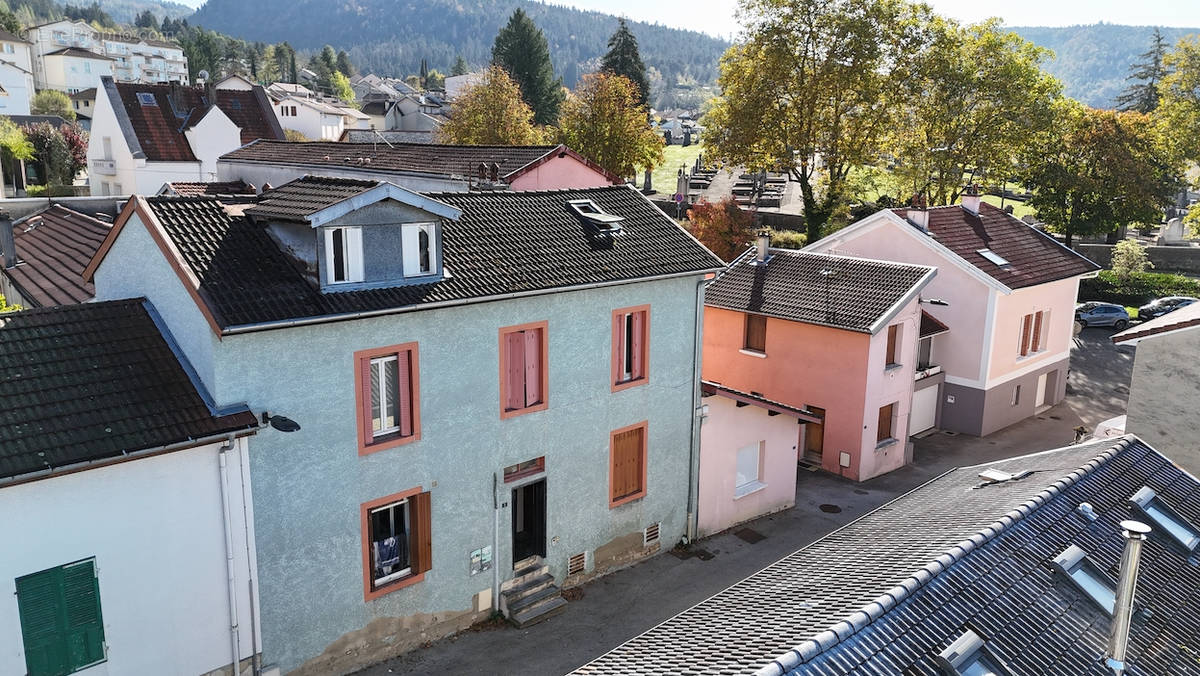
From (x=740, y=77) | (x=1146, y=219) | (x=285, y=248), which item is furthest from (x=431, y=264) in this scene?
(x=1146, y=219)

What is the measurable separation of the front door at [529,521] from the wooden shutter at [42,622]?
8.03 m

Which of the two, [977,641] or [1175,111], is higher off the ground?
[1175,111]

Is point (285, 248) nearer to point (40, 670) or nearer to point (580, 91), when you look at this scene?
point (40, 670)

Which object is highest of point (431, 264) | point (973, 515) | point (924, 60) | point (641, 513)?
point (924, 60)

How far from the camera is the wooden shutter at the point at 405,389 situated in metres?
15.0

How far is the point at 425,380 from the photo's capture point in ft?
50.0

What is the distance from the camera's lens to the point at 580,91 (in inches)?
2221

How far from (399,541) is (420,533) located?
42cm

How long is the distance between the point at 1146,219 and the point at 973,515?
49885 mm

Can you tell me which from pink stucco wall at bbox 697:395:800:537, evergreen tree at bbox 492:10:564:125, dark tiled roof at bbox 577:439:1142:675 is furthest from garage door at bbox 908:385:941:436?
evergreen tree at bbox 492:10:564:125

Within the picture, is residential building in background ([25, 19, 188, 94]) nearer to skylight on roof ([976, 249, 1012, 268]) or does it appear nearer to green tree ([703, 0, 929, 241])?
green tree ([703, 0, 929, 241])

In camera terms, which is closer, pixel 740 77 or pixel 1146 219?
pixel 740 77

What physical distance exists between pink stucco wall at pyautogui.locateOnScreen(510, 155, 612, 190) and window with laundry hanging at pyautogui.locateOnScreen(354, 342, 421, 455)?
14.1m

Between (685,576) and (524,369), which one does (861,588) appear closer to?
(524,369)
